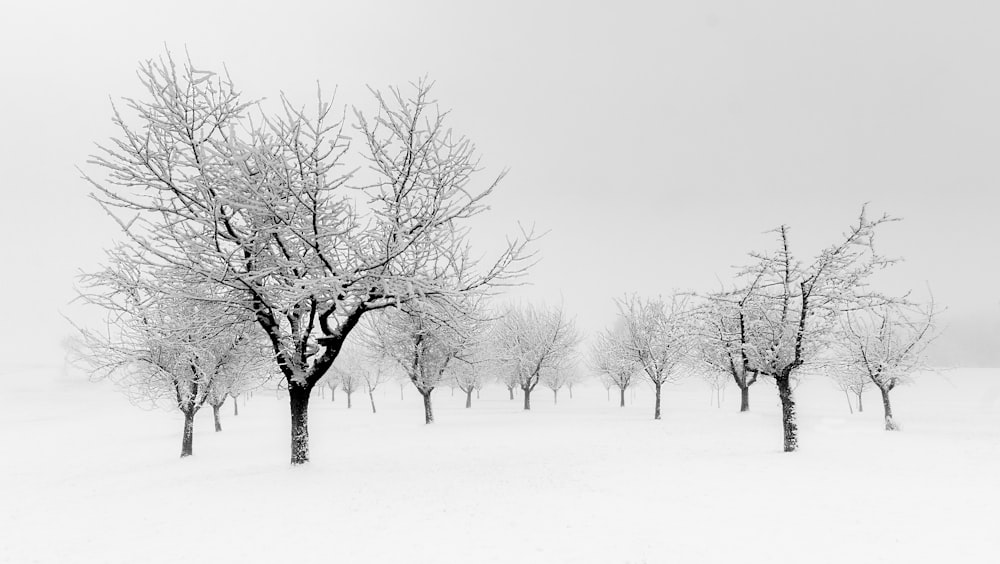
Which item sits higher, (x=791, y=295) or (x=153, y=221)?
(x=153, y=221)

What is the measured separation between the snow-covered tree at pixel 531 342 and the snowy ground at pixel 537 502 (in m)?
19.7

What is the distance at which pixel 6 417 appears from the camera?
5050 centimetres

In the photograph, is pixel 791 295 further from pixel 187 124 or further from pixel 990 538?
pixel 187 124

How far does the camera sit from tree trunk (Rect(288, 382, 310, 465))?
44.1 ft

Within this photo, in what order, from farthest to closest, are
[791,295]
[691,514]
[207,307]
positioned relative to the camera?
1. [791,295]
2. [207,307]
3. [691,514]

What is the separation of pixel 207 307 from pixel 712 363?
→ 2938 centimetres

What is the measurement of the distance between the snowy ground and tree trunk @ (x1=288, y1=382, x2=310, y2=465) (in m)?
0.53

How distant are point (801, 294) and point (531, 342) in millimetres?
27431

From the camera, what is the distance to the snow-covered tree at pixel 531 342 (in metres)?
40.5

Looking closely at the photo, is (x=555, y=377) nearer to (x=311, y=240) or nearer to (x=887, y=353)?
(x=887, y=353)

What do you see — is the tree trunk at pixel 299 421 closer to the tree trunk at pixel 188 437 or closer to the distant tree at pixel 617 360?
the tree trunk at pixel 188 437

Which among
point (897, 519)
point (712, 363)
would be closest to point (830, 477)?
point (897, 519)

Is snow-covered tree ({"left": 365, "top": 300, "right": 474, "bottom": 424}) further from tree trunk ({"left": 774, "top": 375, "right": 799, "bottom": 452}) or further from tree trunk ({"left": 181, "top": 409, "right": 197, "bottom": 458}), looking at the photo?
tree trunk ({"left": 774, "top": 375, "right": 799, "bottom": 452})

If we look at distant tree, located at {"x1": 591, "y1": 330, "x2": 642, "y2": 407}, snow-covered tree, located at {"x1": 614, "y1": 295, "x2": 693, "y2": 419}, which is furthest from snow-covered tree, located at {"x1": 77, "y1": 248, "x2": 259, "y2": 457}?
distant tree, located at {"x1": 591, "y1": 330, "x2": 642, "y2": 407}
